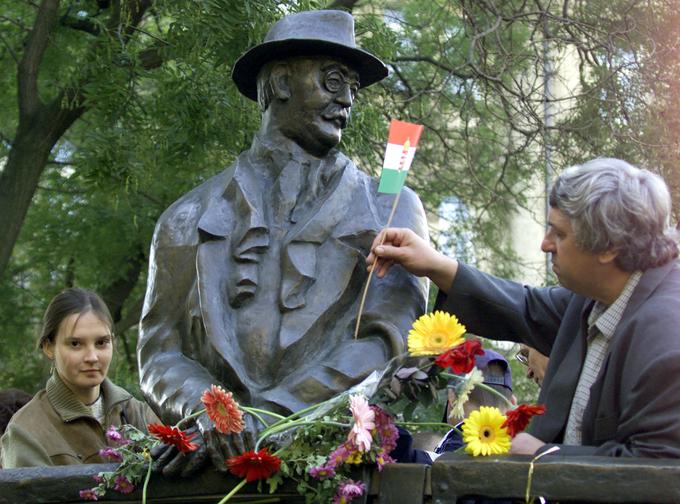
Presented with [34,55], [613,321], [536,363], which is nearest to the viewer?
[613,321]

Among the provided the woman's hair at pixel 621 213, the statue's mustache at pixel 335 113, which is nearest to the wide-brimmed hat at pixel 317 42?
the statue's mustache at pixel 335 113

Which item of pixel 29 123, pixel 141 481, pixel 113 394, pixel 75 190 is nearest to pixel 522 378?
pixel 75 190

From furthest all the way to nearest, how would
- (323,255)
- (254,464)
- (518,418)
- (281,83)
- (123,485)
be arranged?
1. (281,83)
2. (323,255)
3. (123,485)
4. (254,464)
5. (518,418)

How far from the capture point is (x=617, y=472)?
3.75 m

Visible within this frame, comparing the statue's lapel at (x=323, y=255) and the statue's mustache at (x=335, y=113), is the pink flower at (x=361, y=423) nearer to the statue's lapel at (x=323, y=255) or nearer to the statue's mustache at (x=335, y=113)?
the statue's lapel at (x=323, y=255)

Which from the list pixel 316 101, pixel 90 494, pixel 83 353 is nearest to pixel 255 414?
pixel 90 494

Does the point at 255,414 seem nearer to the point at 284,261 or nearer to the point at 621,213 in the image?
the point at 284,261

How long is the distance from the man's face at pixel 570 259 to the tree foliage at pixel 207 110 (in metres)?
4.53

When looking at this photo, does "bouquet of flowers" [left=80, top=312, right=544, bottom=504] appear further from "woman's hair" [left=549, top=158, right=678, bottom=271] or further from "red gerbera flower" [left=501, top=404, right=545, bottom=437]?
"woman's hair" [left=549, top=158, right=678, bottom=271]

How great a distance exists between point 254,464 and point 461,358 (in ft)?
2.13

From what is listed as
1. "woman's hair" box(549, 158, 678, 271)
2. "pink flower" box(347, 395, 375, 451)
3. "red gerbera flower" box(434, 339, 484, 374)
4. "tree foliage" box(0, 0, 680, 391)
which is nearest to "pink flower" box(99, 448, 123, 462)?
"pink flower" box(347, 395, 375, 451)

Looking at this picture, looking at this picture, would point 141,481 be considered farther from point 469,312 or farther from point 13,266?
point 13,266

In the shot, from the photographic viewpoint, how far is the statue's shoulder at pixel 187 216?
511cm

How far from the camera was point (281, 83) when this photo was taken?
5.18 metres
